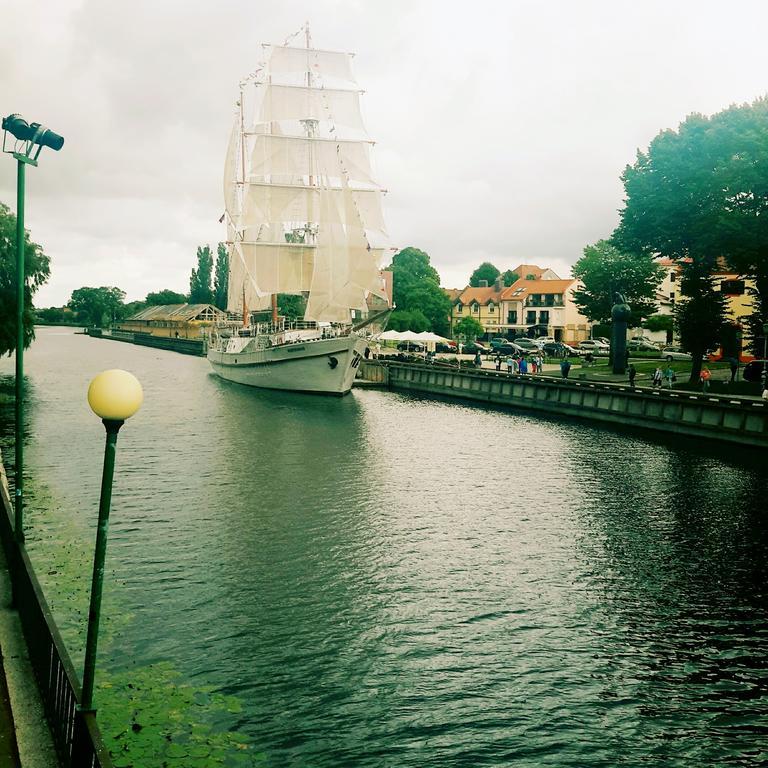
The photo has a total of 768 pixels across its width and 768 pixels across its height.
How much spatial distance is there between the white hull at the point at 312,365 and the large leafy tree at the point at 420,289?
48006mm

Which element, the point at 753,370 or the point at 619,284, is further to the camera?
the point at 619,284

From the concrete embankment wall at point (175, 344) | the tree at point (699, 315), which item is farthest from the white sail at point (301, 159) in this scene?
the concrete embankment wall at point (175, 344)

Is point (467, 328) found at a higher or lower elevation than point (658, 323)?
lower

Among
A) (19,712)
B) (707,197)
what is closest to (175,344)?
(707,197)

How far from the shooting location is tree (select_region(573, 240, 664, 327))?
308ft

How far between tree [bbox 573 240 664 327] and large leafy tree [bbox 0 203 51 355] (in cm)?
6131

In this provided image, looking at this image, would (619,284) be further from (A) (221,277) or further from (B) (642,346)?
(A) (221,277)

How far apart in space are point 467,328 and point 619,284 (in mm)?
38280

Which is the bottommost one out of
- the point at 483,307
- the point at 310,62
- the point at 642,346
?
the point at 642,346

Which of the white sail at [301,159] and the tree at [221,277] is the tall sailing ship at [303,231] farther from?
the tree at [221,277]

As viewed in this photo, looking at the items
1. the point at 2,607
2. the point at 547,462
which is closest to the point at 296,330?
the point at 547,462

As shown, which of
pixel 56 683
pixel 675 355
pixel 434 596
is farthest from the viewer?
pixel 675 355

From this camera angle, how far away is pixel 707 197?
187 ft

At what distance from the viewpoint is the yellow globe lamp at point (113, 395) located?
316 inches
